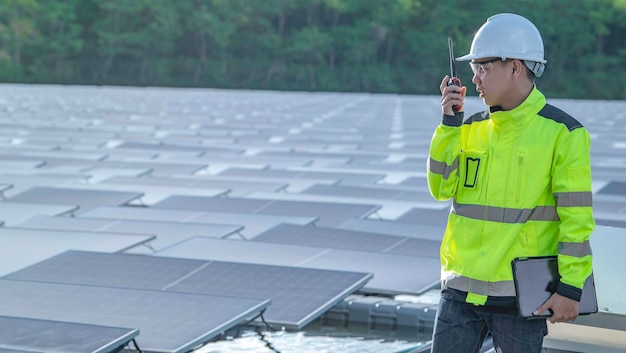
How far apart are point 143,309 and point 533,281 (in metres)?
3.78

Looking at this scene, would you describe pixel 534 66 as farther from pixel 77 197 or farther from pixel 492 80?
pixel 77 197

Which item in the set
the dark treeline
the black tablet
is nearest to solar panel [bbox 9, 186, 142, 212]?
the black tablet

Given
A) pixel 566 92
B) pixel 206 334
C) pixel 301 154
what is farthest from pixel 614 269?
pixel 566 92

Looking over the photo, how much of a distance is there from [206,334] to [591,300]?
9.86ft

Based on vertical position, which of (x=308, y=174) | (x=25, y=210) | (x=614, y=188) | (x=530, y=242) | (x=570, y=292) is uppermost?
(x=530, y=242)

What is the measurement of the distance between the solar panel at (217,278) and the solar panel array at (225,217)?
2cm

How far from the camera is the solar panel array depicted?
8.37 m

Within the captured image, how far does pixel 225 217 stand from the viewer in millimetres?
Answer: 12703

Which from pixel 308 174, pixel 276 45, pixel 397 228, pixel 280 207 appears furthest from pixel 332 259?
pixel 276 45

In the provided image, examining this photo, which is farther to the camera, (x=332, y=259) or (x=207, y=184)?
(x=207, y=184)

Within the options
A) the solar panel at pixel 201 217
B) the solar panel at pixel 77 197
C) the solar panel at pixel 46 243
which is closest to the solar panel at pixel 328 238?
the solar panel at pixel 201 217

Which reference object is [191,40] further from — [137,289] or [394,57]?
[137,289]

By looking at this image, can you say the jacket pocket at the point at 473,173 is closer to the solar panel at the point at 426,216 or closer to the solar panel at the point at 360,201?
the solar panel at the point at 426,216

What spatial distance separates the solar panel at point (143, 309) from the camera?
696cm
